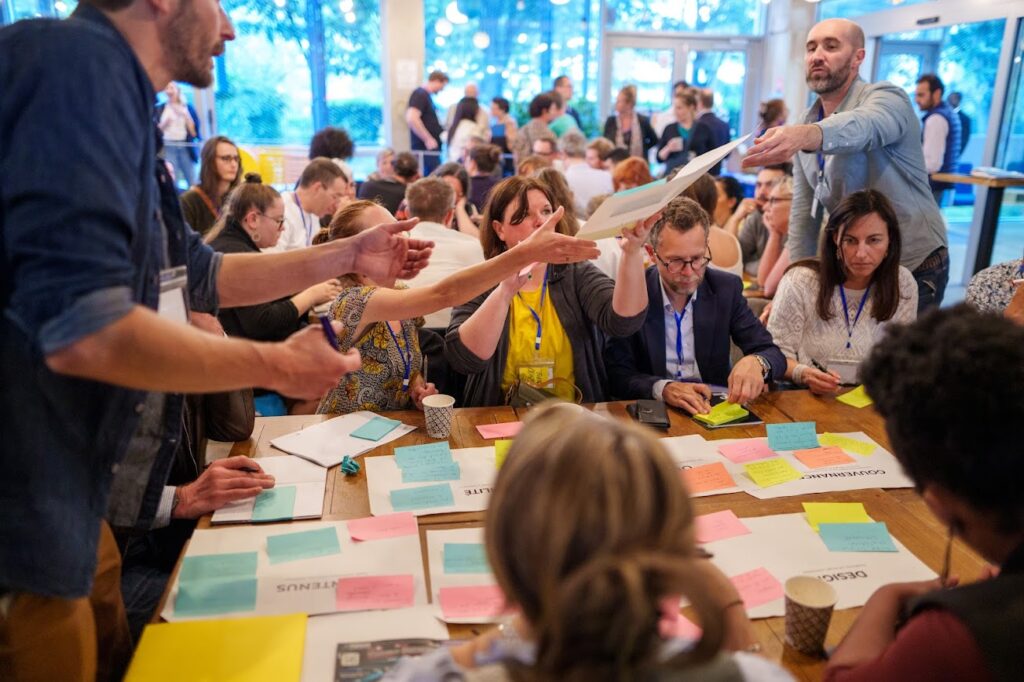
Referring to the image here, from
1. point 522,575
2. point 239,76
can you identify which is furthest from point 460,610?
point 239,76

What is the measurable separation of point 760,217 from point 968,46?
12.8 ft

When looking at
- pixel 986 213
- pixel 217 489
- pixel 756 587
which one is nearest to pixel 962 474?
pixel 756 587

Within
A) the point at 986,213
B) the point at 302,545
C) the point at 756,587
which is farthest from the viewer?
the point at 986,213

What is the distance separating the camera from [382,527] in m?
1.54

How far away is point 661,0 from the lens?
1050 cm

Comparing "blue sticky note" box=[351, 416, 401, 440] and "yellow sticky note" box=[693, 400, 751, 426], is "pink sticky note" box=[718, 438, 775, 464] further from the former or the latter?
"blue sticky note" box=[351, 416, 401, 440]

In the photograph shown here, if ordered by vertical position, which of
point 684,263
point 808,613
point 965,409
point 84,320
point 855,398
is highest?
point 84,320

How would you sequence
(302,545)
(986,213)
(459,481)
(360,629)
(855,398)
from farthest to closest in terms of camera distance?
(986,213) → (855,398) → (459,481) → (302,545) → (360,629)

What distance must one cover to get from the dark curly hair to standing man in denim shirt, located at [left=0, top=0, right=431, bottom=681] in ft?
2.56

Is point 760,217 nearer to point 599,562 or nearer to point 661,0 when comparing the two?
point 599,562

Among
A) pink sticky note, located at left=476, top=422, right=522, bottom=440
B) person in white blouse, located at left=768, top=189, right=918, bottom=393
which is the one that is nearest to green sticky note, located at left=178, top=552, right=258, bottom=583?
pink sticky note, located at left=476, top=422, right=522, bottom=440

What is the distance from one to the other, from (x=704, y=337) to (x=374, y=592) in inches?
64.0

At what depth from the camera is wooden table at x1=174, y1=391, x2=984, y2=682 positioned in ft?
4.12

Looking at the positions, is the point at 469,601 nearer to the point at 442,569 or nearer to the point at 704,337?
the point at 442,569
